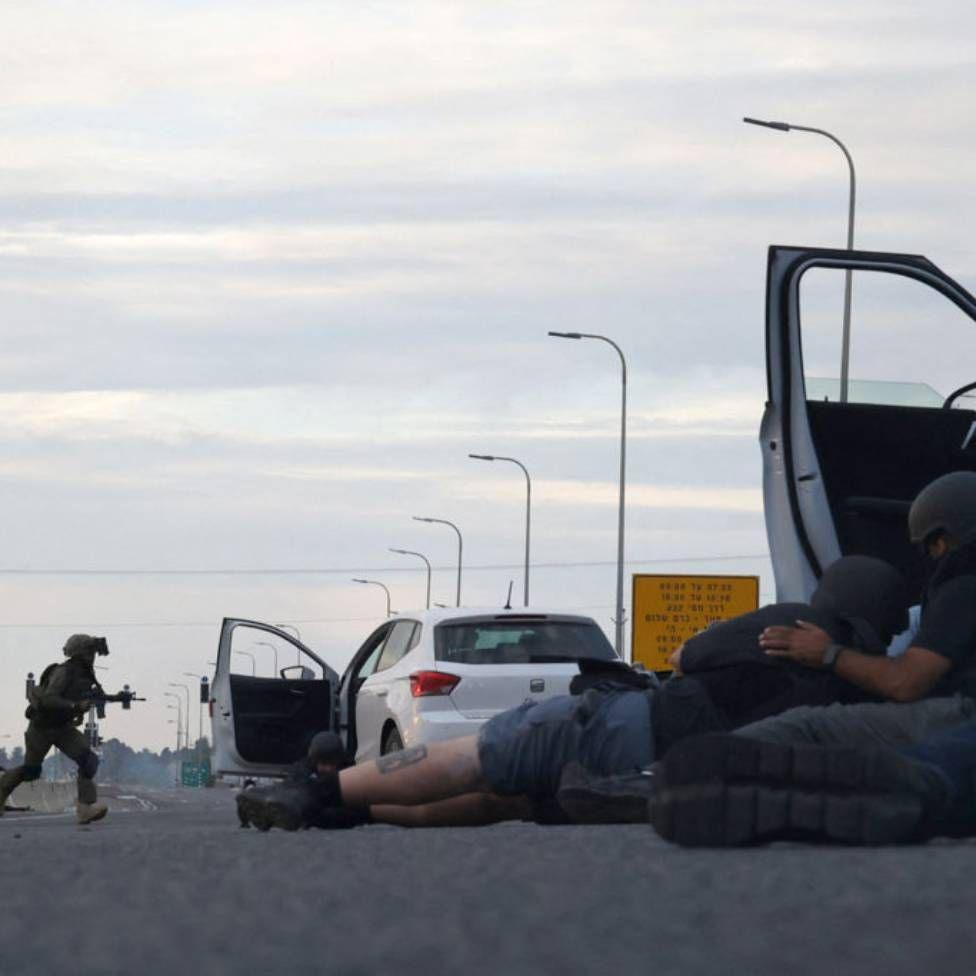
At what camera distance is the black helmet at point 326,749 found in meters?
8.98

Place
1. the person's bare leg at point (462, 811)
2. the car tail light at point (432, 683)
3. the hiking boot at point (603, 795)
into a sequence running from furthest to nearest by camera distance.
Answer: the car tail light at point (432, 683)
the person's bare leg at point (462, 811)
the hiking boot at point (603, 795)

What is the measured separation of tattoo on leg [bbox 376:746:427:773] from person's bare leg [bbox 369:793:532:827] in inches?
5.2

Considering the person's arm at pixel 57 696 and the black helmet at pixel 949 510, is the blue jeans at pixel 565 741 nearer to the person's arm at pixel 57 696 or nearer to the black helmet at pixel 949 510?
the black helmet at pixel 949 510

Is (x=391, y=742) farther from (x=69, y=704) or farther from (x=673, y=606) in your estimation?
(x=673, y=606)

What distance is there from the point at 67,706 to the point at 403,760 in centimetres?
1131

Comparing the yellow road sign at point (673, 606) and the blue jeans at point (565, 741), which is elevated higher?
the blue jeans at point (565, 741)

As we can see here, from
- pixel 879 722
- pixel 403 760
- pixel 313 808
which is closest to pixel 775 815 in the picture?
pixel 879 722

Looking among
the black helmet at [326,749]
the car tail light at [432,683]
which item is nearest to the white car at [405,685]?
the car tail light at [432,683]

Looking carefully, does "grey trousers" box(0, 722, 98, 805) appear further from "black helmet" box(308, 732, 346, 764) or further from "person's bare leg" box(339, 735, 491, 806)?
"person's bare leg" box(339, 735, 491, 806)

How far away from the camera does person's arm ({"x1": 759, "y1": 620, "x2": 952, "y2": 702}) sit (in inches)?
287

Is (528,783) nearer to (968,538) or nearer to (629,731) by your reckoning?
(629,731)

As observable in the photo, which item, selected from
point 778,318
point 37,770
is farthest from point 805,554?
point 37,770

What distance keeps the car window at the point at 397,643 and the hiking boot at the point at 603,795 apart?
876 cm

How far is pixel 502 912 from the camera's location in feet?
15.0
